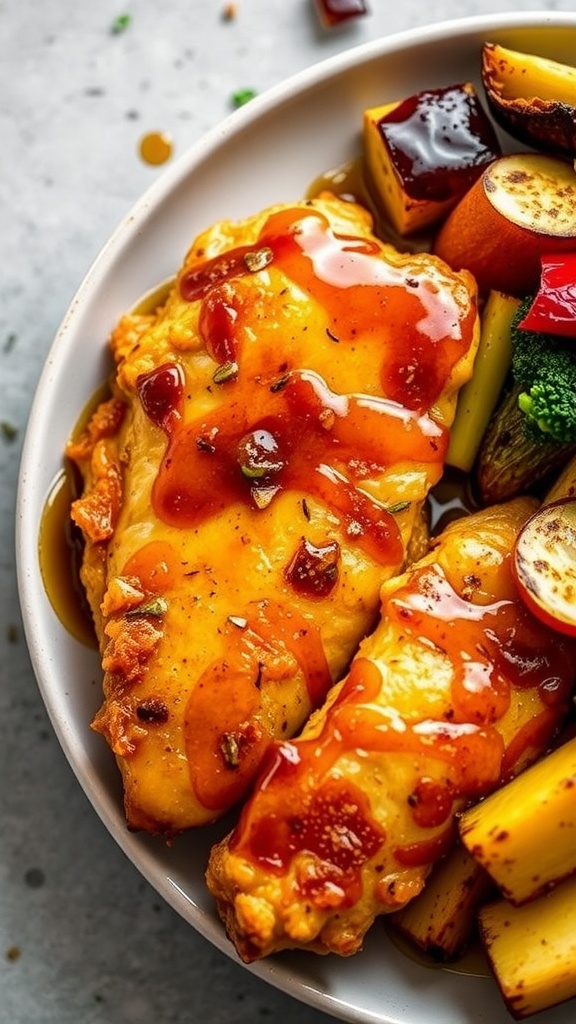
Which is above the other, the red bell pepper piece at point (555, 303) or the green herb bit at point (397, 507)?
the red bell pepper piece at point (555, 303)

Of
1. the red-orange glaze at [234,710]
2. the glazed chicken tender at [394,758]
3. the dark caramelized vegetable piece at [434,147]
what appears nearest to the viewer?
the glazed chicken tender at [394,758]

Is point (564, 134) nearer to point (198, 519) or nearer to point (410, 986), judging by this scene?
point (198, 519)

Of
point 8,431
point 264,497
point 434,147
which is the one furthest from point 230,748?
point 434,147

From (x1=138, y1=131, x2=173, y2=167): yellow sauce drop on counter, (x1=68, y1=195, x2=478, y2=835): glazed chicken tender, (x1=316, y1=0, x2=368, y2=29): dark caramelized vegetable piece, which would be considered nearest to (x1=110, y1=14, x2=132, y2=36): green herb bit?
(x1=138, y1=131, x2=173, y2=167): yellow sauce drop on counter

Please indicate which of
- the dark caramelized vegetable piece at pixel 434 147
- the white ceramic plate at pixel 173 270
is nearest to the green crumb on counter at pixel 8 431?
the white ceramic plate at pixel 173 270

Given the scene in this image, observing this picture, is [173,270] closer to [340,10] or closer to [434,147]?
[434,147]

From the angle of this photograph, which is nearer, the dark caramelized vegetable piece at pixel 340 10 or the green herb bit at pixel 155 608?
the green herb bit at pixel 155 608

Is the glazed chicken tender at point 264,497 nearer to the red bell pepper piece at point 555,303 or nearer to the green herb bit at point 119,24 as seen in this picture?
the red bell pepper piece at point 555,303
